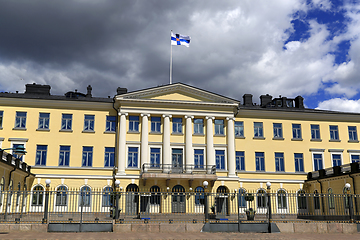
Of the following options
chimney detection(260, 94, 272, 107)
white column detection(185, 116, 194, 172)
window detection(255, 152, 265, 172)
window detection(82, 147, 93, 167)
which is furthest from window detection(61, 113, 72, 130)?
chimney detection(260, 94, 272, 107)

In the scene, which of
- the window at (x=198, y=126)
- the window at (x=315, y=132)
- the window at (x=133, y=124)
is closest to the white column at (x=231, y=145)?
the window at (x=198, y=126)

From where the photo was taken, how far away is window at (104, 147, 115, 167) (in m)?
38.8

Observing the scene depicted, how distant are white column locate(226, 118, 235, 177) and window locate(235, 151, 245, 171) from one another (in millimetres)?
1702

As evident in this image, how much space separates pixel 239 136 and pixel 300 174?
27.4 ft

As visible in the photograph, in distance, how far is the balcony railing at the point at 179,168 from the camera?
124 ft

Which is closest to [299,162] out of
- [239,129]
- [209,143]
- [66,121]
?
[239,129]

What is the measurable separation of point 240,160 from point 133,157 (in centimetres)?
1230

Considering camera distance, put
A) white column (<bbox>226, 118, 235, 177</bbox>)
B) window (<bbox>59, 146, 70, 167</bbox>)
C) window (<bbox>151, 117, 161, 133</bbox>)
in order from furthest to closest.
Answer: window (<bbox>151, 117, 161, 133</bbox>) → white column (<bbox>226, 118, 235, 177</bbox>) → window (<bbox>59, 146, 70, 167</bbox>)

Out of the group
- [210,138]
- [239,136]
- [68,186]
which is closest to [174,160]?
[210,138]

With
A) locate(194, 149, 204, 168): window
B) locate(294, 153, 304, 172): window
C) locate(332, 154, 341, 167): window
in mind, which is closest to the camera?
locate(194, 149, 204, 168): window

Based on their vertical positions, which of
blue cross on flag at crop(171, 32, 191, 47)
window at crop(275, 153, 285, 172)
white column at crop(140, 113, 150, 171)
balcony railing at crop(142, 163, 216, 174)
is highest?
blue cross on flag at crop(171, 32, 191, 47)

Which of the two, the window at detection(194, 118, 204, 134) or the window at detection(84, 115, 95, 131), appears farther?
the window at detection(194, 118, 204, 134)

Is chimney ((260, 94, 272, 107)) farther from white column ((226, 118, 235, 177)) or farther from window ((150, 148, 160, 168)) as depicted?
window ((150, 148, 160, 168))

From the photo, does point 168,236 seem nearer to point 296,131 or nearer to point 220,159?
point 220,159
